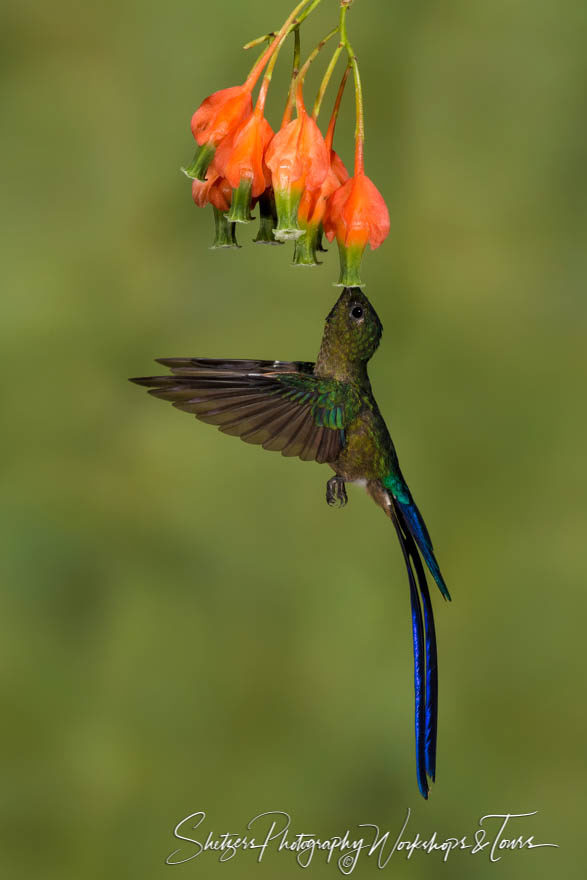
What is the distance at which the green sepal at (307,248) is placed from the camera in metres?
0.95

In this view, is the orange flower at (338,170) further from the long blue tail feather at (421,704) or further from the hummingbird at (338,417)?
the long blue tail feather at (421,704)

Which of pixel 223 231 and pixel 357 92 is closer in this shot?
pixel 357 92

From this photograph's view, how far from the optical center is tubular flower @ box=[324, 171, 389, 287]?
0.97 metres

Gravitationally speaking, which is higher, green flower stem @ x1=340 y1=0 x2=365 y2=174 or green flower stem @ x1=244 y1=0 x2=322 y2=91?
green flower stem @ x1=244 y1=0 x2=322 y2=91

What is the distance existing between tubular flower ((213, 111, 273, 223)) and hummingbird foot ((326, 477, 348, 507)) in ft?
1.09

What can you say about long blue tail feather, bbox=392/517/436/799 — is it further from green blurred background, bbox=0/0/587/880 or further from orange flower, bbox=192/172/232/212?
green blurred background, bbox=0/0/587/880

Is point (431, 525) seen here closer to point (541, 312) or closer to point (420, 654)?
point (541, 312)

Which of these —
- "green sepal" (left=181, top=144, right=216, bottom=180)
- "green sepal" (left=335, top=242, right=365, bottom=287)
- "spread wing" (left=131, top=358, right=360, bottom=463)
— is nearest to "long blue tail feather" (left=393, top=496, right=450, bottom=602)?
"spread wing" (left=131, top=358, right=360, bottom=463)

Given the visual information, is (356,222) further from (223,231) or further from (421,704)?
(421,704)

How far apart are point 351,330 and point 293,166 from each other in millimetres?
217

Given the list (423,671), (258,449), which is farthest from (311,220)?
(258,449)

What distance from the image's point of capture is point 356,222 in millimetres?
969

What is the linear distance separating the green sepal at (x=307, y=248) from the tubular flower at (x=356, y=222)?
2cm

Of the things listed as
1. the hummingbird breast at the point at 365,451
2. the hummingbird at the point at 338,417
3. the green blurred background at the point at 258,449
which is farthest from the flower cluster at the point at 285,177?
the green blurred background at the point at 258,449
